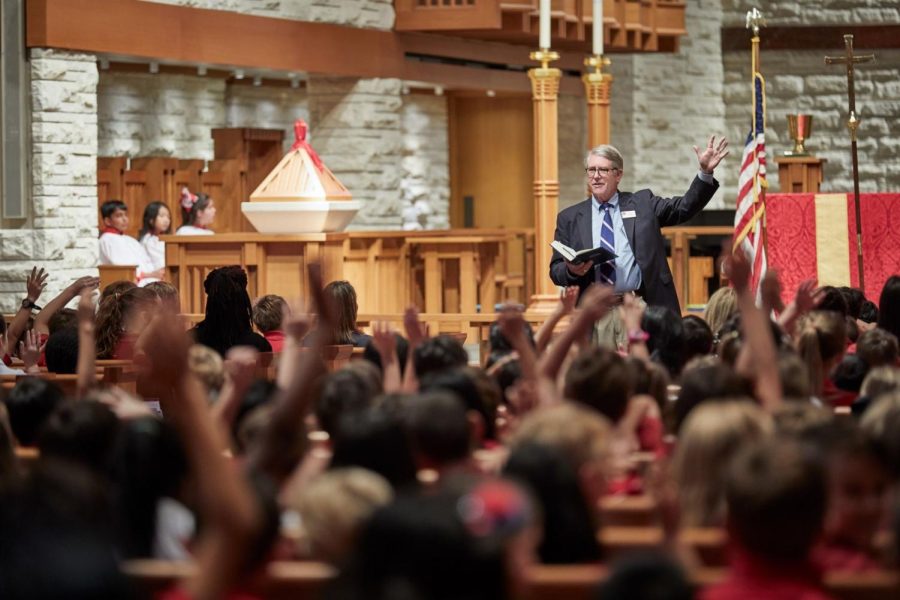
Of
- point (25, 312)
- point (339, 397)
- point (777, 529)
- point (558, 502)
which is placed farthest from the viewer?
point (25, 312)

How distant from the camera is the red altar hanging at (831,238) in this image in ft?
35.2

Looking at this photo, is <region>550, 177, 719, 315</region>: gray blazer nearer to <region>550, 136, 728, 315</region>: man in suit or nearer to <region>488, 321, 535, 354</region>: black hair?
<region>550, 136, 728, 315</region>: man in suit

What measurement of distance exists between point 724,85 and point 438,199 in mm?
3439

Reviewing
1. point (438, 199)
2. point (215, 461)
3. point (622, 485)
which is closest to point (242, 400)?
point (622, 485)

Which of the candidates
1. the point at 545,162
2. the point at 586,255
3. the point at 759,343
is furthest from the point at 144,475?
the point at 545,162

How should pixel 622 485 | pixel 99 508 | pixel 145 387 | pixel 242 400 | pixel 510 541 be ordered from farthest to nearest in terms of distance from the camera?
pixel 145 387 → pixel 242 400 → pixel 622 485 → pixel 99 508 → pixel 510 541

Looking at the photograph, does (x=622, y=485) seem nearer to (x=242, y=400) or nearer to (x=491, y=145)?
(x=242, y=400)

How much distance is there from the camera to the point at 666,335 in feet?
19.6

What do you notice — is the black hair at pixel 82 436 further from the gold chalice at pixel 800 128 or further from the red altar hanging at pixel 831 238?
the gold chalice at pixel 800 128

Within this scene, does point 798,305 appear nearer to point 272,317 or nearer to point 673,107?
point 272,317

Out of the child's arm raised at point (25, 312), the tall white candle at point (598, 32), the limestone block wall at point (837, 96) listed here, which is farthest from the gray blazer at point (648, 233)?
the limestone block wall at point (837, 96)

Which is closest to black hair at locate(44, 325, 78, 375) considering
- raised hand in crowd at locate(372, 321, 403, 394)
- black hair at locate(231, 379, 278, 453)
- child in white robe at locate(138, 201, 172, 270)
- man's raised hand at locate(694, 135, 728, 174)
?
raised hand in crowd at locate(372, 321, 403, 394)

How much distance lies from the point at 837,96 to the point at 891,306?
12.7 meters

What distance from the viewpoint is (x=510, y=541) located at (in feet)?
8.75
